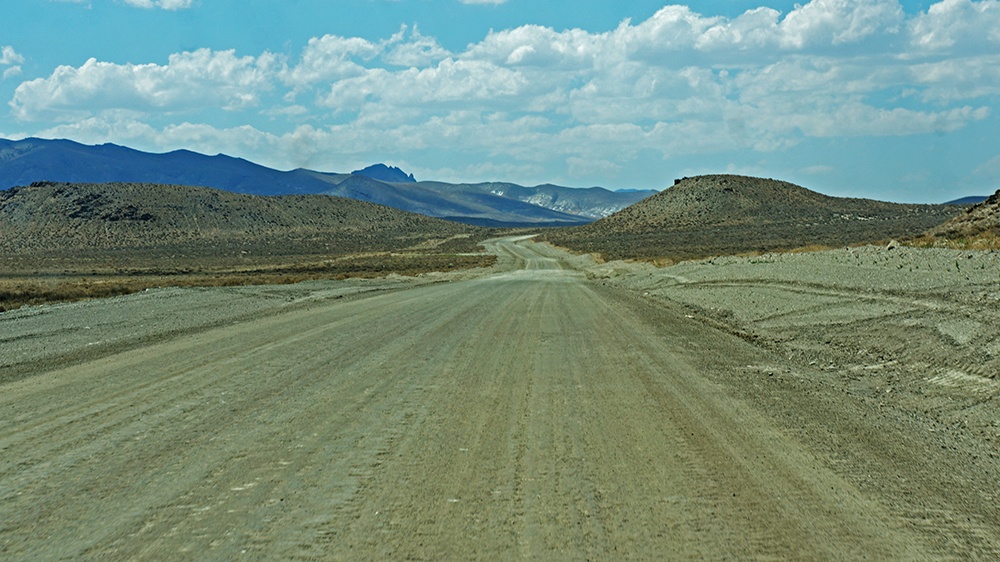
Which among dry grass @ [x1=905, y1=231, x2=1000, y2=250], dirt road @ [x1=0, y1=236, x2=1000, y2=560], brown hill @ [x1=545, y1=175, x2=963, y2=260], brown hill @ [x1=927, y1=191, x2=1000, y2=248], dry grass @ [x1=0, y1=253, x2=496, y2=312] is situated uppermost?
brown hill @ [x1=545, y1=175, x2=963, y2=260]

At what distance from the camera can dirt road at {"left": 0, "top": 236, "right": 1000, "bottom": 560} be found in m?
5.10

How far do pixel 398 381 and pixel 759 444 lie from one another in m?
4.76

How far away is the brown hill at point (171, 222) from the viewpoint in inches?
4985

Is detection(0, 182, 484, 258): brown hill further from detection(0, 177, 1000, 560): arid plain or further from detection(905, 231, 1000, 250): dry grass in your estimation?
detection(0, 177, 1000, 560): arid plain

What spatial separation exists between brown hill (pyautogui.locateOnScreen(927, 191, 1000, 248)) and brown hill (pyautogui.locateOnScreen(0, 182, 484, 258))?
81.4m

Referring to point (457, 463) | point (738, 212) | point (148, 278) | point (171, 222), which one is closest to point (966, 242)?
point (457, 463)

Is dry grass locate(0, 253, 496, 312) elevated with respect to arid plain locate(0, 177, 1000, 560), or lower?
lower

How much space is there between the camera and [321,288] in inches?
1312

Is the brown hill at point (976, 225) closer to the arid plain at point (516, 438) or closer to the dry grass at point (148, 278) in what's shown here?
the arid plain at point (516, 438)

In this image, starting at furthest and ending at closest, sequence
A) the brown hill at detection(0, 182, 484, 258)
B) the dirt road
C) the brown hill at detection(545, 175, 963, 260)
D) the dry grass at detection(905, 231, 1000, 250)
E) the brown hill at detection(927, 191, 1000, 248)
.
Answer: the brown hill at detection(0, 182, 484, 258)
the brown hill at detection(545, 175, 963, 260)
the brown hill at detection(927, 191, 1000, 248)
the dry grass at detection(905, 231, 1000, 250)
the dirt road

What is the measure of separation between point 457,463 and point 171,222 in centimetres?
15365

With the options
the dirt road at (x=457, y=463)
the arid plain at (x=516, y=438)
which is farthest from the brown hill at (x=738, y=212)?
the dirt road at (x=457, y=463)

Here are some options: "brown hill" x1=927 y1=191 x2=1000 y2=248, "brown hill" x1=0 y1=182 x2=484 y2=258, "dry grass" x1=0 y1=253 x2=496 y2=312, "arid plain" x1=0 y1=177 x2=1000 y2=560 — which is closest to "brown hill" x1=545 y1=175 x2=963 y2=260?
"brown hill" x1=0 y1=182 x2=484 y2=258

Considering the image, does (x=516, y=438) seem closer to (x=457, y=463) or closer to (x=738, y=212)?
(x=457, y=463)
